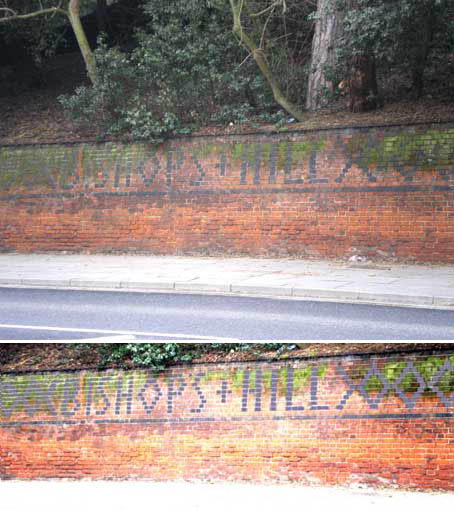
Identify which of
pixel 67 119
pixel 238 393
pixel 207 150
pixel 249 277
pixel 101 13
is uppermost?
pixel 101 13

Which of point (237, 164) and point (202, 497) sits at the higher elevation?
point (237, 164)

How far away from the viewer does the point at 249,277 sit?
15844 mm

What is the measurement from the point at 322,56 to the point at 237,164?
4.32 meters

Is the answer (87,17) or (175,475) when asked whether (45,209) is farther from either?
(87,17)

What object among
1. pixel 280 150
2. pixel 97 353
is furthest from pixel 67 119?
pixel 97 353

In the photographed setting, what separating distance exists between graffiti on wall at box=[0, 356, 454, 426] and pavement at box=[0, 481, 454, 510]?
48.8 inches

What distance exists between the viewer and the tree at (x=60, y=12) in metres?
23.0

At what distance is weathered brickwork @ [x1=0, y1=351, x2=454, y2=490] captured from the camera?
12.6m

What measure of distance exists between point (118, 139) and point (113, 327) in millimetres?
9540

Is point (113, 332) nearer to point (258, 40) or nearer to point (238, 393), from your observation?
point (238, 393)

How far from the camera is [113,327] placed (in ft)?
40.1

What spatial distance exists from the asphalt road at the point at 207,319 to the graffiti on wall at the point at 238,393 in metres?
1.09

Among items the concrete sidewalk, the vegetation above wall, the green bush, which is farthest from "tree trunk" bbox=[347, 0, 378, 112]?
the concrete sidewalk

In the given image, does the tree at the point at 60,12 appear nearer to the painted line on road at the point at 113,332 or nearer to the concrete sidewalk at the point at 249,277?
the concrete sidewalk at the point at 249,277
